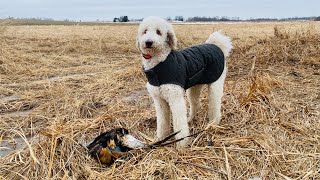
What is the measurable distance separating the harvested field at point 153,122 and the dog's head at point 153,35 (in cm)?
101

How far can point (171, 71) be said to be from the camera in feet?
12.9

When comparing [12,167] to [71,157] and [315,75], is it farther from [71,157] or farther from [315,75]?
[315,75]

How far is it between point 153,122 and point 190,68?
41.3 inches

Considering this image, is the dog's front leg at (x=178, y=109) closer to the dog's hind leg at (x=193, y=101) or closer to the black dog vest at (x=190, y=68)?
the black dog vest at (x=190, y=68)

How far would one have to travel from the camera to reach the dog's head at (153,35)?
373cm

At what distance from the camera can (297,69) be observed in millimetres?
8008

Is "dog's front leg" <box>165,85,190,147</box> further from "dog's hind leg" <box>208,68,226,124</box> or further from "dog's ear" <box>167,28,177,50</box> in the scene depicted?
"dog's hind leg" <box>208,68,226,124</box>

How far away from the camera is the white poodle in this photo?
3.83 m

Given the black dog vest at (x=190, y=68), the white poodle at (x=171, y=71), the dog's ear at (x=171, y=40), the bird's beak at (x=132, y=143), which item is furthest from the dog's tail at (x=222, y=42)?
the bird's beak at (x=132, y=143)

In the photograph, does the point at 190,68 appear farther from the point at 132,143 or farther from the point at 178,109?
the point at 132,143

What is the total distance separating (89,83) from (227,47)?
3515 millimetres

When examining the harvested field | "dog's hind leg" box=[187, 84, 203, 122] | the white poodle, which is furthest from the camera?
"dog's hind leg" box=[187, 84, 203, 122]

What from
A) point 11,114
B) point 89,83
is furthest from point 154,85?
point 89,83

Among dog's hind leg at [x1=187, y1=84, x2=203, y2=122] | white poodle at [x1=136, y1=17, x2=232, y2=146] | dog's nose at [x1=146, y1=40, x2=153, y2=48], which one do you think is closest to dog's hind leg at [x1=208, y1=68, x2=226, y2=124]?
white poodle at [x1=136, y1=17, x2=232, y2=146]
